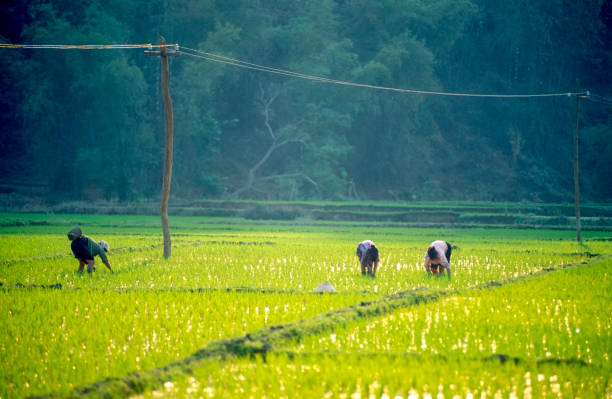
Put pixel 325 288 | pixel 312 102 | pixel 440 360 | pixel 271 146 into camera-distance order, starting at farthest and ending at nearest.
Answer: pixel 271 146 → pixel 312 102 → pixel 325 288 → pixel 440 360

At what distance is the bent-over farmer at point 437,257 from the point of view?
1095cm

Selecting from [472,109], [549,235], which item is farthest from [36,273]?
[472,109]

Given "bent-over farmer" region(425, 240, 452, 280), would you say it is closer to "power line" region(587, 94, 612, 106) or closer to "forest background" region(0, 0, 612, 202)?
"forest background" region(0, 0, 612, 202)

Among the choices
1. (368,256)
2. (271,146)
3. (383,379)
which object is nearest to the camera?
(383,379)

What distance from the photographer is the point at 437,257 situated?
10984 mm

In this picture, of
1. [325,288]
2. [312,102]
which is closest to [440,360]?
[325,288]

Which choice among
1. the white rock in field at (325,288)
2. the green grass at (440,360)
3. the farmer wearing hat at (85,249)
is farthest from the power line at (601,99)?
the green grass at (440,360)

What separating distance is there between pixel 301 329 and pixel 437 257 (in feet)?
15.9

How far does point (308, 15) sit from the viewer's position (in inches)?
1677

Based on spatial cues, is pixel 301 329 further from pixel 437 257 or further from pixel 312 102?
pixel 312 102

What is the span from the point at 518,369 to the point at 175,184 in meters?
36.9

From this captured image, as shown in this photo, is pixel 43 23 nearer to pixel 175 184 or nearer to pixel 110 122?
pixel 110 122

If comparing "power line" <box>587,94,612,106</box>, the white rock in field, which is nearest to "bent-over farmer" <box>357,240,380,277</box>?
the white rock in field

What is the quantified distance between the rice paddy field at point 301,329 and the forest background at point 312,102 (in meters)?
25.4
